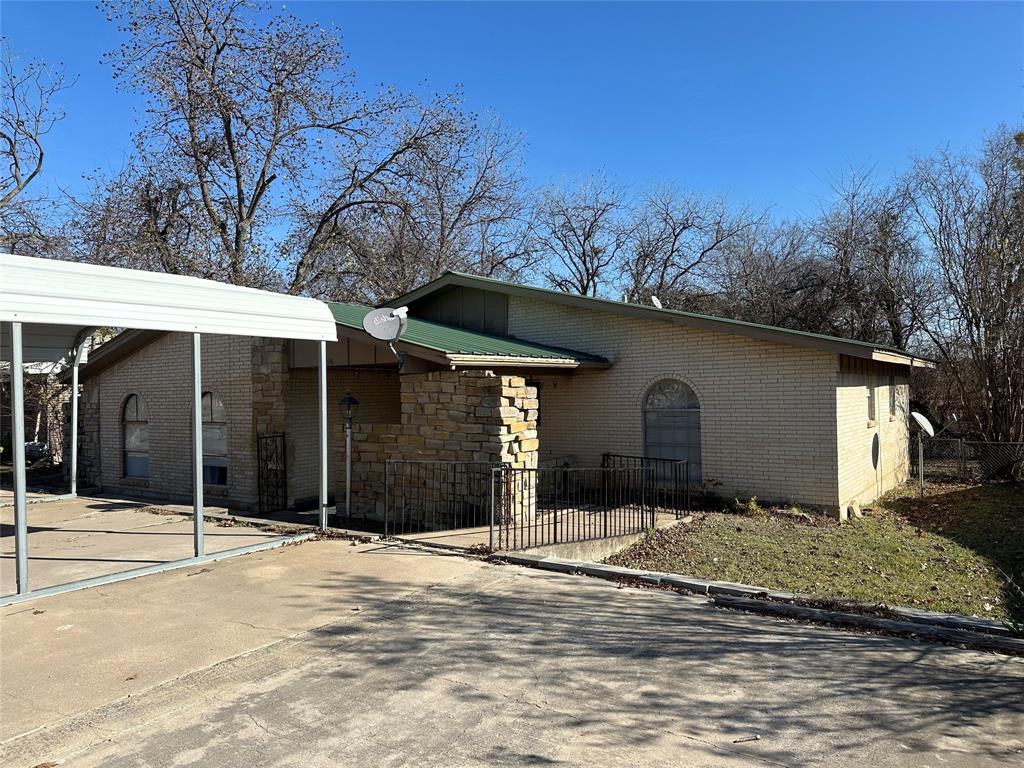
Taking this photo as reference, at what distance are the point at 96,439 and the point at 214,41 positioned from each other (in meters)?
14.2

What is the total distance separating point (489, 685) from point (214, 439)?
10580 mm

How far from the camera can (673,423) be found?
12.6 meters

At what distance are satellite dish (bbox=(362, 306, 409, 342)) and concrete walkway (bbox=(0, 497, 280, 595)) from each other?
2.99 m

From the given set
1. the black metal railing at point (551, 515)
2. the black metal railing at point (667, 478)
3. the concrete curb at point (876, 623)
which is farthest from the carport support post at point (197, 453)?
the black metal railing at point (667, 478)

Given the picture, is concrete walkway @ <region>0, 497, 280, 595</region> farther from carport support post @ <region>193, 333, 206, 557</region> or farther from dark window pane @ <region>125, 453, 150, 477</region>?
dark window pane @ <region>125, 453, 150, 477</region>

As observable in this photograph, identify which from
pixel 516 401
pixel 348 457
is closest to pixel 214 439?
pixel 348 457

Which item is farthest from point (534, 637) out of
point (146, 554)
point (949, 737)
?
point (146, 554)

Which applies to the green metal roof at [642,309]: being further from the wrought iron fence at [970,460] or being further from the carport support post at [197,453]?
the carport support post at [197,453]

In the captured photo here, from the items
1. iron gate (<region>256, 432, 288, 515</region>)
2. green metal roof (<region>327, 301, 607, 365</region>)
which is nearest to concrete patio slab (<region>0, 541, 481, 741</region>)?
green metal roof (<region>327, 301, 607, 365</region>)

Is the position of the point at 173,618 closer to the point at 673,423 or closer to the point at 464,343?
the point at 464,343

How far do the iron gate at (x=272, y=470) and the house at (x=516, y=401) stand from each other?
26mm

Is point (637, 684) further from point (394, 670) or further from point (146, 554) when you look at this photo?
point (146, 554)

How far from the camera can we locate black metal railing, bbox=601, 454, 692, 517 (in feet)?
38.3

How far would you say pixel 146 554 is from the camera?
7691mm
